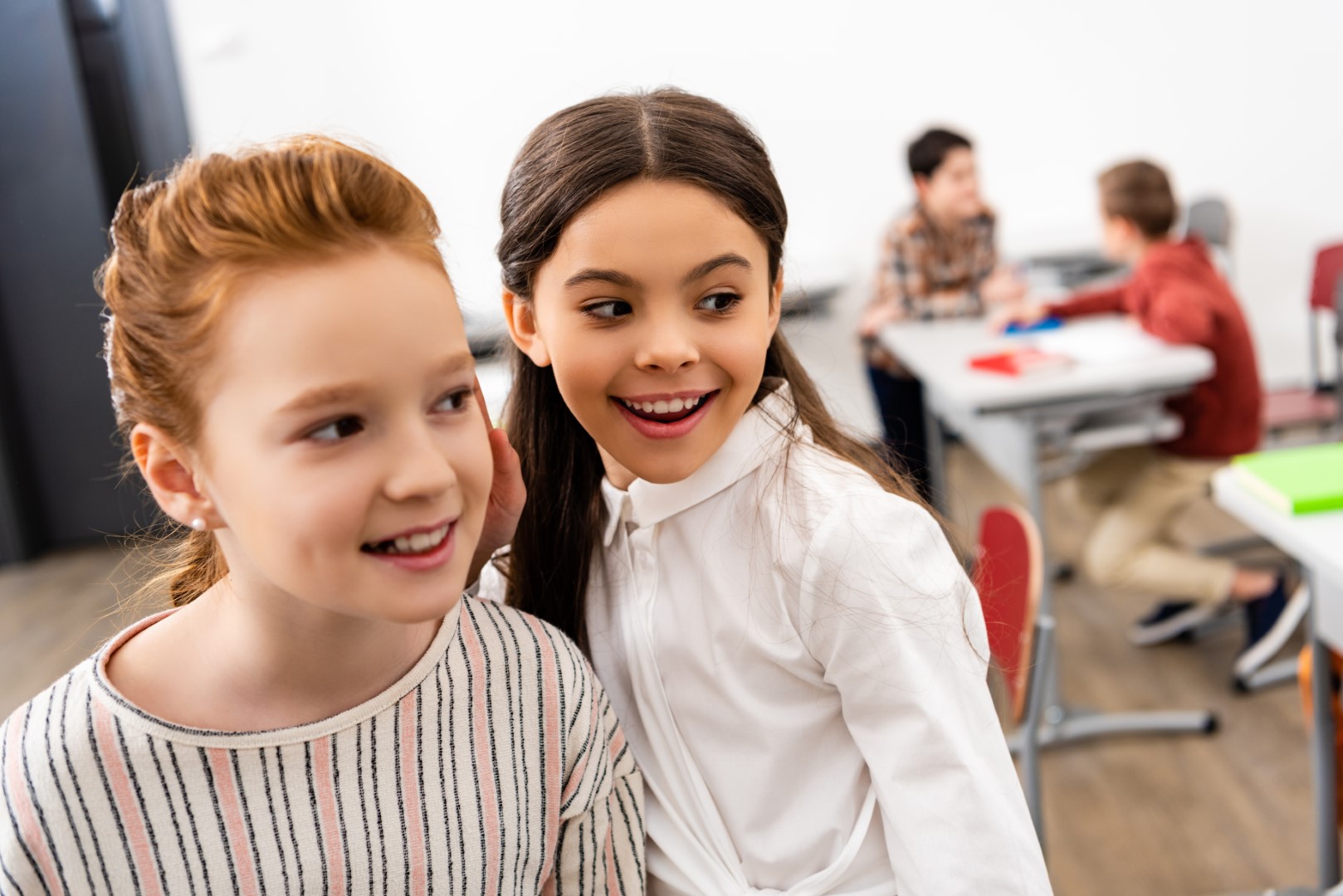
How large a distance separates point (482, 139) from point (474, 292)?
0.85 m

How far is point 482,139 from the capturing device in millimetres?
4750

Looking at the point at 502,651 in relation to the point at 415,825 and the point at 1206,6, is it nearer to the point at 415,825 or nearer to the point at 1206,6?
the point at 415,825

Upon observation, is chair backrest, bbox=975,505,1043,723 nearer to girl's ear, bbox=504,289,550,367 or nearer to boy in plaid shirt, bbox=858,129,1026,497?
girl's ear, bbox=504,289,550,367

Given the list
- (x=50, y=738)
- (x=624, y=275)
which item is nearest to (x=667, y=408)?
(x=624, y=275)

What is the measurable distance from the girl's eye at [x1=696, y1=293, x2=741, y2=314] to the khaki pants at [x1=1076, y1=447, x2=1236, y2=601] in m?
2.23

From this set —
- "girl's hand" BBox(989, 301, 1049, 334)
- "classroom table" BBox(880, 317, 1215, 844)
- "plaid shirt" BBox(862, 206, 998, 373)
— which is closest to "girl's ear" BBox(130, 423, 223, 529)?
"classroom table" BBox(880, 317, 1215, 844)

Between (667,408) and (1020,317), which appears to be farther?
(1020,317)

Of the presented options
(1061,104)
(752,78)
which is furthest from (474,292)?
(1061,104)

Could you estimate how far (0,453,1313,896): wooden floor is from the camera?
2.10m

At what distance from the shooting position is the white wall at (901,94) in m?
4.66

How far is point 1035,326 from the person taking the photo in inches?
130

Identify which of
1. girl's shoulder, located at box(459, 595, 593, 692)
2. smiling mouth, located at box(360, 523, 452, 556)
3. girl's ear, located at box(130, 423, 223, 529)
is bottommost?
girl's shoulder, located at box(459, 595, 593, 692)

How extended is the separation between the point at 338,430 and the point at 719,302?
375 mm

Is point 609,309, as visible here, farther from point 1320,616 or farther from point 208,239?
point 1320,616
